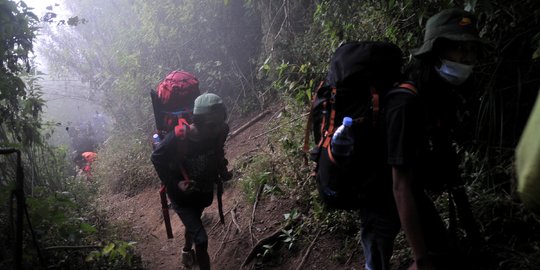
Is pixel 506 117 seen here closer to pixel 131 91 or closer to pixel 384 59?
pixel 384 59

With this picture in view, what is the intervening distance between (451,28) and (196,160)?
9.07 feet

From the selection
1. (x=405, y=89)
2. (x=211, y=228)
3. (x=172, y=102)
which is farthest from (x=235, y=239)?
(x=405, y=89)

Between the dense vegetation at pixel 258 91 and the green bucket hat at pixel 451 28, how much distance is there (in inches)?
14.6

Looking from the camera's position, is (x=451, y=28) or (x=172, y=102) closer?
(x=451, y=28)

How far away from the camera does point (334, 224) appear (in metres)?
4.39

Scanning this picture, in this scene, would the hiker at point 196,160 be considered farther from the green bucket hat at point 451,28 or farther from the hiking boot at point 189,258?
the green bucket hat at point 451,28

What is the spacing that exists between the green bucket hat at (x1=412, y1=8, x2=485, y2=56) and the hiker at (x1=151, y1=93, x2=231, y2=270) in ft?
7.15

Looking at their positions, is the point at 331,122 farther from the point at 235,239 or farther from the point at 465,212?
the point at 235,239

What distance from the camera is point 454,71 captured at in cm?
216

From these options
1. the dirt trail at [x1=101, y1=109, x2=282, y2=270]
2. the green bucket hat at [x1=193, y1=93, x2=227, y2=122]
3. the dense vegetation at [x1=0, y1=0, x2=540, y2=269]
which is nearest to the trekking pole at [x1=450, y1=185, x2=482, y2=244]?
the dense vegetation at [x1=0, y1=0, x2=540, y2=269]

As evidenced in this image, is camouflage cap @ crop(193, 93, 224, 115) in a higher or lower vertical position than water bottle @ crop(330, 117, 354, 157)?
higher

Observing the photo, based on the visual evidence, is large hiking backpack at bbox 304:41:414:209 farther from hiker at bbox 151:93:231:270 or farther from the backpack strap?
hiker at bbox 151:93:231:270

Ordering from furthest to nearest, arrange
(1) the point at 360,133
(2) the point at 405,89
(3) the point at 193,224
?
(3) the point at 193,224 → (1) the point at 360,133 → (2) the point at 405,89

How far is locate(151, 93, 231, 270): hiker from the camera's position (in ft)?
12.9
